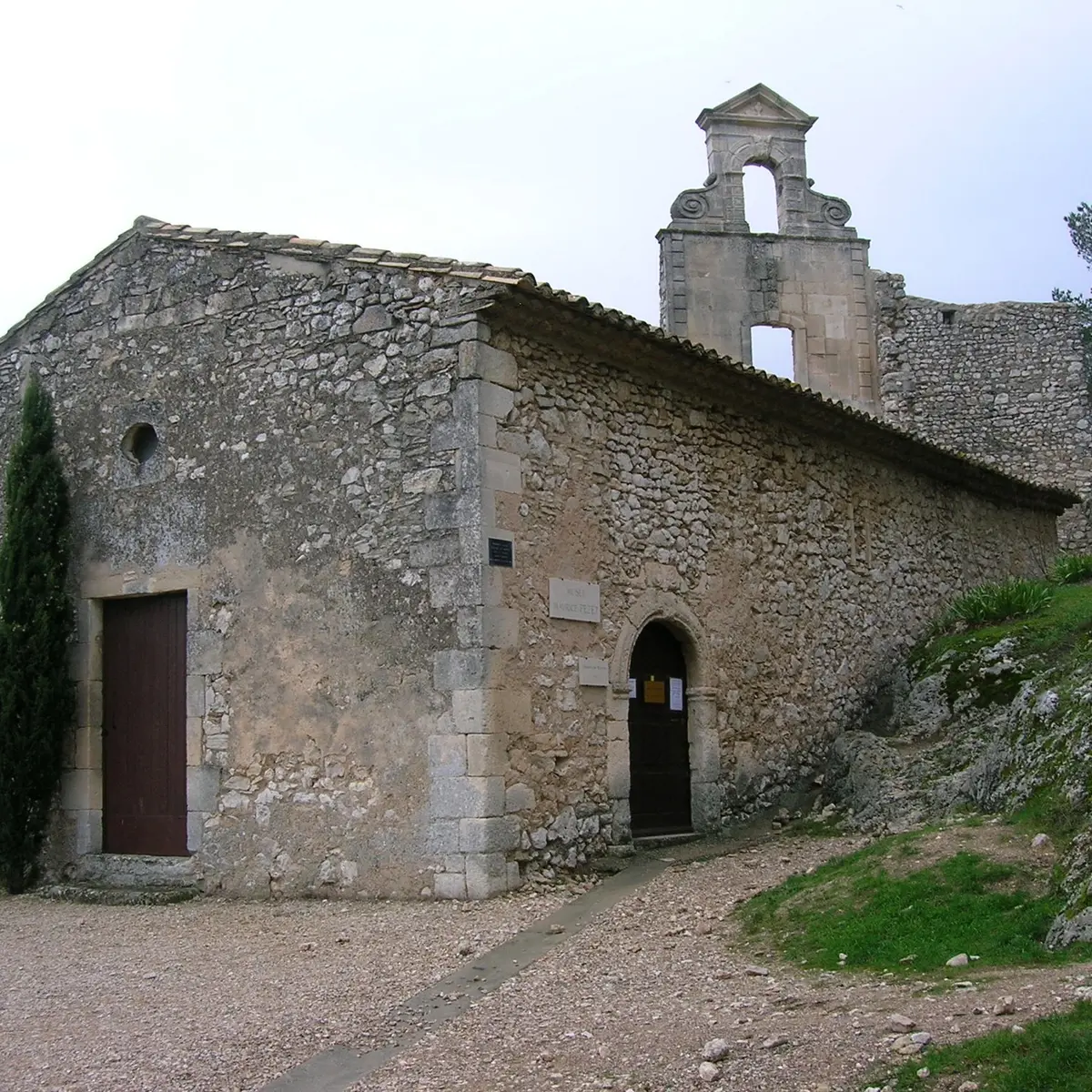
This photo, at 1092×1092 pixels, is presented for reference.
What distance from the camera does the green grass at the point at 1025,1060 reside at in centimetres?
386

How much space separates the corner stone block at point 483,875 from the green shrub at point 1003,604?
6974 millimetres

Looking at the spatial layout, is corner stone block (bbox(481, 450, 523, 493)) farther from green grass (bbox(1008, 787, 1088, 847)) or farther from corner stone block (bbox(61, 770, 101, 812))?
corner stone block (bbox(61, 770, 101, 812))

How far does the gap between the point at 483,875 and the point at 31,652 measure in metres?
4.83

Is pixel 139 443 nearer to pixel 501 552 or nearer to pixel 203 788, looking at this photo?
pixel 203 788

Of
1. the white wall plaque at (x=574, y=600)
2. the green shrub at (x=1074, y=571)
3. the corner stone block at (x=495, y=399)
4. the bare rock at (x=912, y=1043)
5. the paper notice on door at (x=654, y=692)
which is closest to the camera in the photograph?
the bare rock at (x=912, y=1043)

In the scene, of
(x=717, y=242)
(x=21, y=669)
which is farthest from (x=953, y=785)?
(x=717, y=242)

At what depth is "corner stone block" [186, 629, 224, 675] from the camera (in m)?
10.1

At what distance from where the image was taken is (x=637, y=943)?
283 inches

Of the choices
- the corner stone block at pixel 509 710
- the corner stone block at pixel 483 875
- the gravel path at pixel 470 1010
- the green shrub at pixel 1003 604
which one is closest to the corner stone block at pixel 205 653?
the gravel path at pixel 470 1010

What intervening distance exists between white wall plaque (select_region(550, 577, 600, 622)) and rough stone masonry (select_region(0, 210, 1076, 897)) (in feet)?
0.08

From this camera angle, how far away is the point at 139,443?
11188 mm

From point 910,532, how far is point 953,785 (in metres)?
5.51

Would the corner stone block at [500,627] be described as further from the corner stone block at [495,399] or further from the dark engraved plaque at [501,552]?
the corner stone block at [495,399]

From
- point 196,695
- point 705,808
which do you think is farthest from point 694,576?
point 196,695
